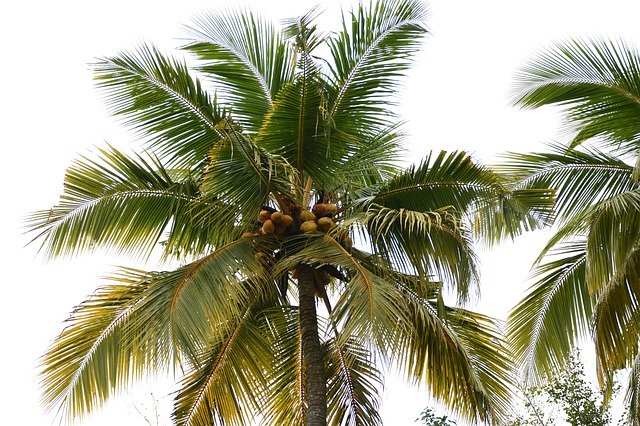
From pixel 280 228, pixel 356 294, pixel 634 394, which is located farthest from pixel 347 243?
pixel 634 394

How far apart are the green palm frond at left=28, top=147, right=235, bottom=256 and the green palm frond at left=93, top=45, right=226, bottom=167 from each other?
0.37 metres

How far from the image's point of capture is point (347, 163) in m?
10.2

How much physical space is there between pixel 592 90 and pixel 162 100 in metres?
4.86

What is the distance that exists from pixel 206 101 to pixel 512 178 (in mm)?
3491

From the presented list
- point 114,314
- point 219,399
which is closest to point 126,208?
point 114,314

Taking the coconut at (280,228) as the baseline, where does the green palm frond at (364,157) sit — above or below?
above

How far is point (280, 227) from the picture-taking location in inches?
383

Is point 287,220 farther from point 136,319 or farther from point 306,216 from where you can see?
point 136,319

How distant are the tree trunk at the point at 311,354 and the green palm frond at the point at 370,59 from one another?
5.53ft

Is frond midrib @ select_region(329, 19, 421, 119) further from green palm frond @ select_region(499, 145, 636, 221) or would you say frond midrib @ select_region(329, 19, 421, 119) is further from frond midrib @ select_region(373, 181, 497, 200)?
green palm frond @ select_region(499, 145, 636, 221)

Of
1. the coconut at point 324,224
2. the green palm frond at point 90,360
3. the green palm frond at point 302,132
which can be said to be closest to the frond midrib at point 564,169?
the green palm frond at point 302,132

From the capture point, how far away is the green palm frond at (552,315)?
11578 mm

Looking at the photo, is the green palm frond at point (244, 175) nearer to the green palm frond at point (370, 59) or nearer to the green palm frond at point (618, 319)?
the green palm frond at point (370, 59)

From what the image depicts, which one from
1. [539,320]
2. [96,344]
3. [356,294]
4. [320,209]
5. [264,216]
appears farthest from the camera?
[539,320]
